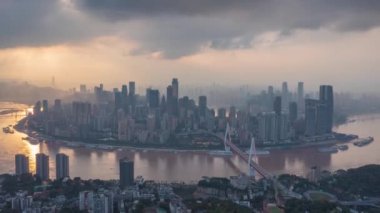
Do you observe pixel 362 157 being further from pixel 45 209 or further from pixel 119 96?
pixel 119 96

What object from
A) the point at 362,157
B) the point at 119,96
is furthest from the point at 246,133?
the point at 119,96

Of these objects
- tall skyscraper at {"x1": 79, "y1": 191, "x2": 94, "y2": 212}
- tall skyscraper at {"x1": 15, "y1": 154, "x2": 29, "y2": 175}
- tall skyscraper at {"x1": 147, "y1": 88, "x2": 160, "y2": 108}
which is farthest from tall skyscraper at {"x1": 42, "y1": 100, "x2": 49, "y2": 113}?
tall skyscraper at {"x1": 79, "y1": 191, "x2": 94, "y2": 212}

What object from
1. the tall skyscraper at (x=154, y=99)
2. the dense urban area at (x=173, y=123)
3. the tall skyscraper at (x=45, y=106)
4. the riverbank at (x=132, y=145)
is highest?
the tall skyscraper at (x=154, y=99)

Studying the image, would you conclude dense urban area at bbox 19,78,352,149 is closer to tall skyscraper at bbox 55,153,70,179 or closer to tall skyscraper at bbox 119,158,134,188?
tall skyscraper at bbox 55,153,70,179

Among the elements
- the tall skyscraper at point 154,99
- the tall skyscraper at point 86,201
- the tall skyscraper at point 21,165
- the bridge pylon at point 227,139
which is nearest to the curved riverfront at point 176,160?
the tall skyscraper at point 21,165

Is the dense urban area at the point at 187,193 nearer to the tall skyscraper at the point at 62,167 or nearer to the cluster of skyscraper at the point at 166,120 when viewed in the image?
the tall skyscraper at the point at 62,167

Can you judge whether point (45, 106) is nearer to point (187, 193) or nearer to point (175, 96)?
point (175, 96)

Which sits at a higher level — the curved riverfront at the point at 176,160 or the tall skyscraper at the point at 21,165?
the tall skyscraper at the point at 21,165
